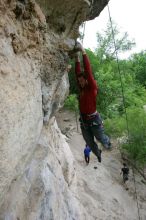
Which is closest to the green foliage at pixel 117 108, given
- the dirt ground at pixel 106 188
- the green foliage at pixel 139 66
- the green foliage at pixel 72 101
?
the green foliage at pixel 72 101

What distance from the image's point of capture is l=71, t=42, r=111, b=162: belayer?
21.7 ft

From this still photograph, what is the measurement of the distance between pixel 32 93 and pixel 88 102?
77.2 inches

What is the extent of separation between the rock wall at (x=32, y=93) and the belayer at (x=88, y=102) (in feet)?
1.42

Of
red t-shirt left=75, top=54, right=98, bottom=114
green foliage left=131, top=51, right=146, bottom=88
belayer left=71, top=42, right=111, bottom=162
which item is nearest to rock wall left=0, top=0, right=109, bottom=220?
belayer left=71, top=42, right=111, bottom=162

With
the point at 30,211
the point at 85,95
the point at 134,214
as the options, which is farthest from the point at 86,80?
the point at 134,214

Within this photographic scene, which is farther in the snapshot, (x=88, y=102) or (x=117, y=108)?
(x=117, y=108)

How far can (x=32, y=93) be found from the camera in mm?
5445

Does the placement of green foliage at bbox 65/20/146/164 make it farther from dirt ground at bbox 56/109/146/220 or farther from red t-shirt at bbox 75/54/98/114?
red t-shirt at bbox 75/54/98/114

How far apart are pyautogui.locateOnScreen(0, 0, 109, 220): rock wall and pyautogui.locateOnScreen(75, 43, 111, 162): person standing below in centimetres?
43

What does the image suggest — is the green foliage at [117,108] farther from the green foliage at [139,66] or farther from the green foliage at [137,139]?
the green foliage at [139,66]

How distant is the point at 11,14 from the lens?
494 centimetres

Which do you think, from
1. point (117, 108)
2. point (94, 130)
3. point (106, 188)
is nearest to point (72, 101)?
point (117, 108)

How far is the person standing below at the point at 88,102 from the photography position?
6.61m

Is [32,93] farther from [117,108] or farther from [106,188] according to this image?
[117,108]
